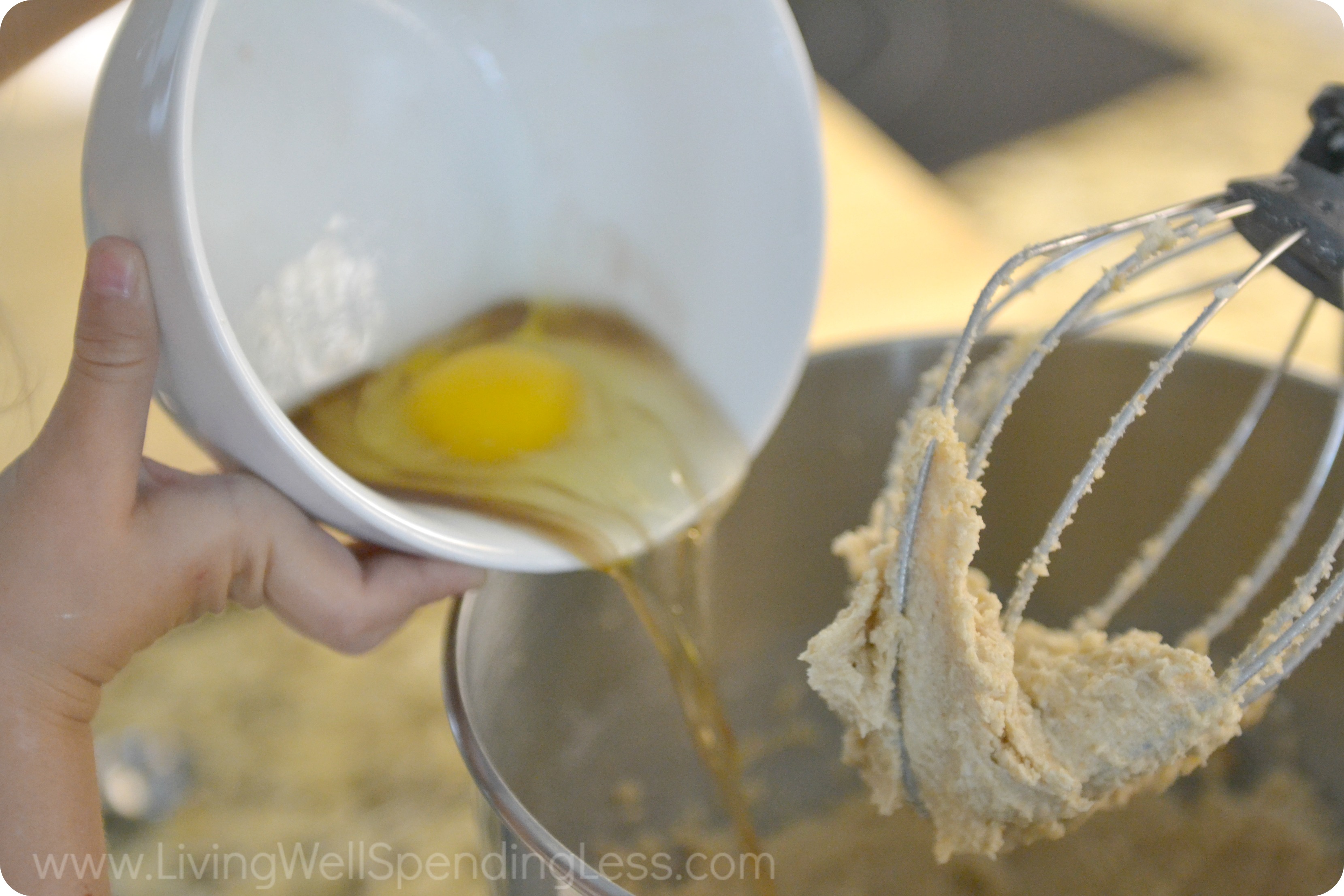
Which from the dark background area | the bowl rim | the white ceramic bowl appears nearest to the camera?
the bowl rim

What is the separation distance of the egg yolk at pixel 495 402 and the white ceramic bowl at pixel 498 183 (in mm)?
28

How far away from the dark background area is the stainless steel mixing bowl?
0.57m

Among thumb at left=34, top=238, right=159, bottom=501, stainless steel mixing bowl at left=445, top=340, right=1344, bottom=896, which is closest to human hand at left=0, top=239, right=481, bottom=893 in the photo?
thumb at left=34, top=238, right=159, bottom=501

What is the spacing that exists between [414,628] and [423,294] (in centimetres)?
21

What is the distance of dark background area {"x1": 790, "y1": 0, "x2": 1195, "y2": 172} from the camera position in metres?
1.07

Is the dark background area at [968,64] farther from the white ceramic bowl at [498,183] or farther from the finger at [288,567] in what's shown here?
the finger at [288,567]

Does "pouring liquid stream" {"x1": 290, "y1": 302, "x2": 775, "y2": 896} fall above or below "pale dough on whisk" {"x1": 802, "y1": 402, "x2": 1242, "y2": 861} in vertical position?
below

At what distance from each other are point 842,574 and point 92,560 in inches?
13.3

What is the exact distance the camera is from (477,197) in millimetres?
528

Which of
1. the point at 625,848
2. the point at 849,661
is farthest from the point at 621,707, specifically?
the point at 849,661

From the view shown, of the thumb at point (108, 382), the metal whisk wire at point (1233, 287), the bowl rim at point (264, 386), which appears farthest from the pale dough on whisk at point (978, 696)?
the thumb at point (108, 382)

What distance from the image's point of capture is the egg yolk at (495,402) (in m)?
0.47

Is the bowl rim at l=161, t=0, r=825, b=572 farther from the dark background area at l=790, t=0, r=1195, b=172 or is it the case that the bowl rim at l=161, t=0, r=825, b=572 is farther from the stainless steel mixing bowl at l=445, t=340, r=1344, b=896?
the dark background area at l=790, t=0, r=1195, b=172

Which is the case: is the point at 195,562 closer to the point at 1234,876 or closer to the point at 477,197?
the point at 477,197
